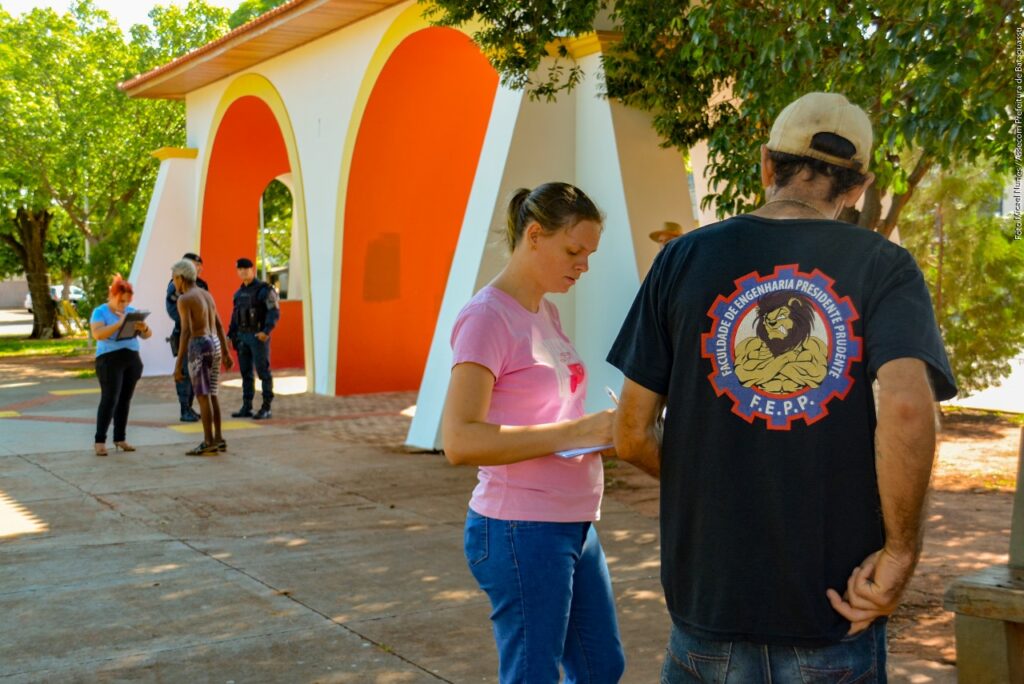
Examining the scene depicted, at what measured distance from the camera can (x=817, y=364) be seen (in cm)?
220

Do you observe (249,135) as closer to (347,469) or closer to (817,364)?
(347,469)

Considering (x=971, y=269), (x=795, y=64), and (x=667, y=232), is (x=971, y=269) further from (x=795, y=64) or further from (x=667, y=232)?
(x=795, y=64)

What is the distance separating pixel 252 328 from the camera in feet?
43.7

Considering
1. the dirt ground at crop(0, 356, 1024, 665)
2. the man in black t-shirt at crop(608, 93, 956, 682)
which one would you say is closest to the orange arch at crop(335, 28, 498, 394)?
the dirt ground at crop(0, 356, 1024, 665)

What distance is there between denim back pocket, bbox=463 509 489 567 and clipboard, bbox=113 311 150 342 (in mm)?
7915

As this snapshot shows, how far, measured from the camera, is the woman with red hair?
33.6 ft

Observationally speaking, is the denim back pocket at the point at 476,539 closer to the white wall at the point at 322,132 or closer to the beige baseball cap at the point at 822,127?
the beige baseball cap at the point at 822,127

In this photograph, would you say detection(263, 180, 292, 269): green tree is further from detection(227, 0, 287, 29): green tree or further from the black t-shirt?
the black t-shirt

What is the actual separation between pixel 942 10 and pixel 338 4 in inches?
391

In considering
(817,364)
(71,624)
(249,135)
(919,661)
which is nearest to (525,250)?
(817,364)

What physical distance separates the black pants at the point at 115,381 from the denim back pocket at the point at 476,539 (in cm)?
794

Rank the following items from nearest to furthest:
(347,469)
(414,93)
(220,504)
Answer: (220,504) → (347,469) → (414,93)

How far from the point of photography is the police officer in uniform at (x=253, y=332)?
13312 mm

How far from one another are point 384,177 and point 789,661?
1367cm
